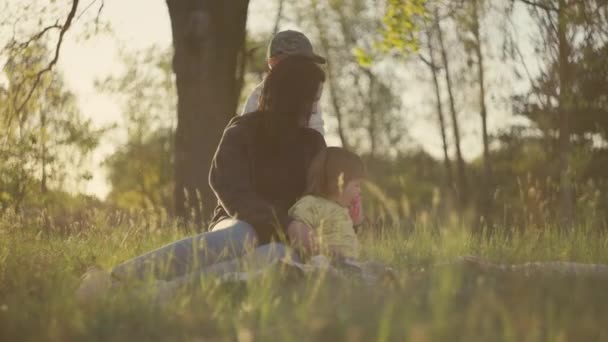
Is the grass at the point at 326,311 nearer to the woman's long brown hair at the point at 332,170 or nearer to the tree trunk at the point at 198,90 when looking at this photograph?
the woman's long brown hair at the point at 332,170

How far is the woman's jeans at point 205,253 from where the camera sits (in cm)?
466

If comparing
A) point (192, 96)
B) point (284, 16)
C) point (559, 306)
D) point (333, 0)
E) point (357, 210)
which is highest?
point (284, 16)

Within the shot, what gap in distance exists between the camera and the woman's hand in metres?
4.99

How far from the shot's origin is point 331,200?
5.16 metres

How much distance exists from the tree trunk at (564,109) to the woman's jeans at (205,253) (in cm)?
428

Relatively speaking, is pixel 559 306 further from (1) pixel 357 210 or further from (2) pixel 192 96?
(2) pixel 192 96

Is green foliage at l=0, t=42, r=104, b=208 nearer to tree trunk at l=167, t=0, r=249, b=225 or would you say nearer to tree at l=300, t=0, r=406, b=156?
tree trunk at l=167, t=0, r=249, b=225

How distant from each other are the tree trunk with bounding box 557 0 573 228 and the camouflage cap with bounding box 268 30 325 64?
3566 millimetres

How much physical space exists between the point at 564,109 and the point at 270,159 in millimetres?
12297

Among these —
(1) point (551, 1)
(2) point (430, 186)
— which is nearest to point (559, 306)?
(1) point (551, 1)

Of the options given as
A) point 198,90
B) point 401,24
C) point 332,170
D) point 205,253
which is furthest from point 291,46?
point 401,24

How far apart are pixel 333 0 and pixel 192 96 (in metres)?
5.33

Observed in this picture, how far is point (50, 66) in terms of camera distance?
11453 mm

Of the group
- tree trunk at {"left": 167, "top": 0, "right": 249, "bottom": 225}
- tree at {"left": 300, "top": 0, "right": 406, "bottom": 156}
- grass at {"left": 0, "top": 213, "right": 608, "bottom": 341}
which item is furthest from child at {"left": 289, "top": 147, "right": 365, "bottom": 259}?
tree at {"left": 300, "top": 0, "right": 406, "bottom": 156}
